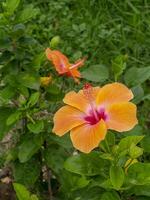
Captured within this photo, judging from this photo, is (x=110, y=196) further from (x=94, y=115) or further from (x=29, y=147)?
(x=29, y=147)

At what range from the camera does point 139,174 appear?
166 centimetres

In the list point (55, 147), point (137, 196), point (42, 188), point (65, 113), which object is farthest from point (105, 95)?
point (42, 188)

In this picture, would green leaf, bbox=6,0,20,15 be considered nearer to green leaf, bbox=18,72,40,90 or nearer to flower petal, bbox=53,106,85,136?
green leaf, bbox=18,72,40,90

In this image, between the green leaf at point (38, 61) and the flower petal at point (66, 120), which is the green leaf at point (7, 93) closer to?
the green leaf at point (38, 61)

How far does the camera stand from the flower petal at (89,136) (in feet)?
5.24

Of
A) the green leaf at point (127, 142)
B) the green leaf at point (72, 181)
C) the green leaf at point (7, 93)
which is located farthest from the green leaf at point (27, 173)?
the green leaf at point (127, 142)

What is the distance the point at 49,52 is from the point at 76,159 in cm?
44

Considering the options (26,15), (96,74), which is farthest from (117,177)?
(26,15)

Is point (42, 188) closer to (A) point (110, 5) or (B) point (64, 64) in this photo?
(B) point (64, 64)

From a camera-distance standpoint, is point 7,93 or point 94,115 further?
point 7,93

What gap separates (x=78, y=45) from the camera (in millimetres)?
3754

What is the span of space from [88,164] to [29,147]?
0.33 m

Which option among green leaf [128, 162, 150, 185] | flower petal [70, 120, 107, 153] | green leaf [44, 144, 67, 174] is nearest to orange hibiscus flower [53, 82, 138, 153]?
flower petal [70, 120, 107, 153]

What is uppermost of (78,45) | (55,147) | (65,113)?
(65,113)
